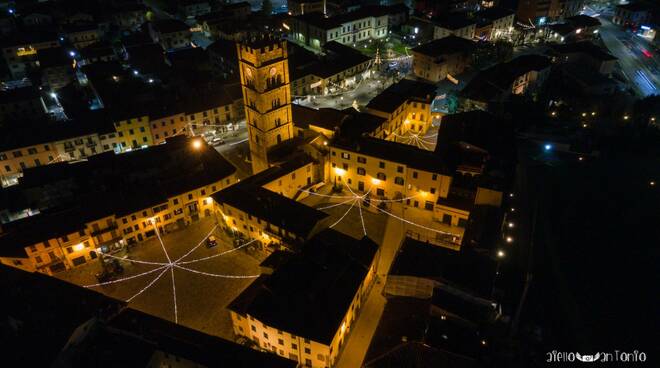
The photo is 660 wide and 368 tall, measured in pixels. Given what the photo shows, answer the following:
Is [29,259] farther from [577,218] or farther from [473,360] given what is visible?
[577,218]

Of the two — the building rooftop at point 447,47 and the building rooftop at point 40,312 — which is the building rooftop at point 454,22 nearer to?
the building rooftop at point 447,47

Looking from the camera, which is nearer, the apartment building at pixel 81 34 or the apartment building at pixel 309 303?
the apartment building at pixel 309 303

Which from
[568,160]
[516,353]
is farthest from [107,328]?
[568,160]

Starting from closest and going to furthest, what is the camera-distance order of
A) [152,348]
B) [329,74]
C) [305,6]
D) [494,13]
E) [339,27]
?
1. [152,348]
2. [329,74]
3. [339,27]
4. [494,13]
5. [305,6]

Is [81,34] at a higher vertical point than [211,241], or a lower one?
higher

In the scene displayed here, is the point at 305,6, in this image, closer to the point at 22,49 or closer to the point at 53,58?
the point at 53,58

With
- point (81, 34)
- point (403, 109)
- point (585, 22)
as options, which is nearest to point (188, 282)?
point (403, 109)

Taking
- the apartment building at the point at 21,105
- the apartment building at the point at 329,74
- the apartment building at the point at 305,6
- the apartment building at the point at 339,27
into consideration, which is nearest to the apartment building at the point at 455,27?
the apartment building at the point at 339,27
